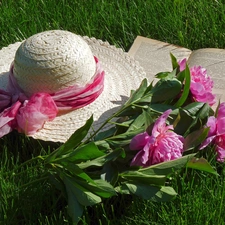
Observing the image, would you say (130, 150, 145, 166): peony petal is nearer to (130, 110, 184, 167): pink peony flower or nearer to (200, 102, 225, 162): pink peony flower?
(130, 110, 184, 167): pink peony flower

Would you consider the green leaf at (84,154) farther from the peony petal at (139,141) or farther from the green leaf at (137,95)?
the green leaf at (137,95)

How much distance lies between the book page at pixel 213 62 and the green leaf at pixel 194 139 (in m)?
0.57

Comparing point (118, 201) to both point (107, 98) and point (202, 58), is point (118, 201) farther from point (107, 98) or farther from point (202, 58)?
point (202, 58)

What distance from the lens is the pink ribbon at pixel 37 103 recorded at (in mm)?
2096

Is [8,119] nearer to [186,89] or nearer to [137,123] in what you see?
[137,123]

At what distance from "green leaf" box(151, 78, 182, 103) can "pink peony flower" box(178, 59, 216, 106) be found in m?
0.09

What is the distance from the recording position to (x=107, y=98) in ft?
7.40

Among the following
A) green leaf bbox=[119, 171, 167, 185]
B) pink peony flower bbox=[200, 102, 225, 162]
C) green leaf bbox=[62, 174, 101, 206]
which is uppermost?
green leaf bbox=[62, 174, 101, 206]

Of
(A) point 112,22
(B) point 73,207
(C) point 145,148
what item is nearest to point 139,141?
(C) point 145,148

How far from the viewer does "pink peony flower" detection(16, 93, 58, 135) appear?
2088 mm

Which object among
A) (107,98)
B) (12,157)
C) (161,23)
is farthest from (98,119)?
(161,23)

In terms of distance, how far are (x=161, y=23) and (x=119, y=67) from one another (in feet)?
1.51

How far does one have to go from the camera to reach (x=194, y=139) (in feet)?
6.19

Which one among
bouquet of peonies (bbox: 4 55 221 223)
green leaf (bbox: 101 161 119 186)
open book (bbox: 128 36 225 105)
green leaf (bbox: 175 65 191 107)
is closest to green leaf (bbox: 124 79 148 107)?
bouquet of peonies (bbox: 4 55 221 223)
